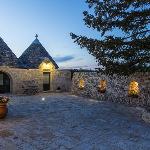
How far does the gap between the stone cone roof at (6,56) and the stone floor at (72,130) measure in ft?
28.4

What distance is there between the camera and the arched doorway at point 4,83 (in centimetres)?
2462

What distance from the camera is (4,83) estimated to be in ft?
81.1

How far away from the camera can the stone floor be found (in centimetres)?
948

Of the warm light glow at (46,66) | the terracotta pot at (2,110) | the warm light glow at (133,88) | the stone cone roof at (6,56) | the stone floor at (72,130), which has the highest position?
the stone cone roof at (6,56)

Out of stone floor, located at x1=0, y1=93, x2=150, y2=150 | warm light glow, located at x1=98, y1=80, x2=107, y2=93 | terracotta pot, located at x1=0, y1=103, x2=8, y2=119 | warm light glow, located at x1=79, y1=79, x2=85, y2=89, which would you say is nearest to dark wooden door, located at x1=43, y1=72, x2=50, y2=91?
warm light glow, located at x1=79, y1=79, x2=85, y2=89

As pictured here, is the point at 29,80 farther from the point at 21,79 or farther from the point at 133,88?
the point at 133,88

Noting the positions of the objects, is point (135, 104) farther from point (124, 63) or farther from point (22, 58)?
point (22, 58)

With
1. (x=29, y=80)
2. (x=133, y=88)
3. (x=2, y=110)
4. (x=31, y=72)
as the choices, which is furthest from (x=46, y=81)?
(x=2, y=110)

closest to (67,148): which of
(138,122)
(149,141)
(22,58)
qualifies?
(149,141)

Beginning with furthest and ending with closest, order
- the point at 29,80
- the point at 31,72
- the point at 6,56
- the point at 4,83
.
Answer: the point at 31,72 < the point at 29,80 < the point at 4,83 < the point at 6,56

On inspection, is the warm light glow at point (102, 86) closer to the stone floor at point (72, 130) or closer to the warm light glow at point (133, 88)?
the warm light glow at point (133, 88)

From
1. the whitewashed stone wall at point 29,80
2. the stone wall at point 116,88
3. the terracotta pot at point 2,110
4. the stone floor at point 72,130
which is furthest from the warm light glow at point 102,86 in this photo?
the terracotta pot at point 2,110

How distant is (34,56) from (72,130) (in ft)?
54.8

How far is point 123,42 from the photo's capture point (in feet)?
44.3
